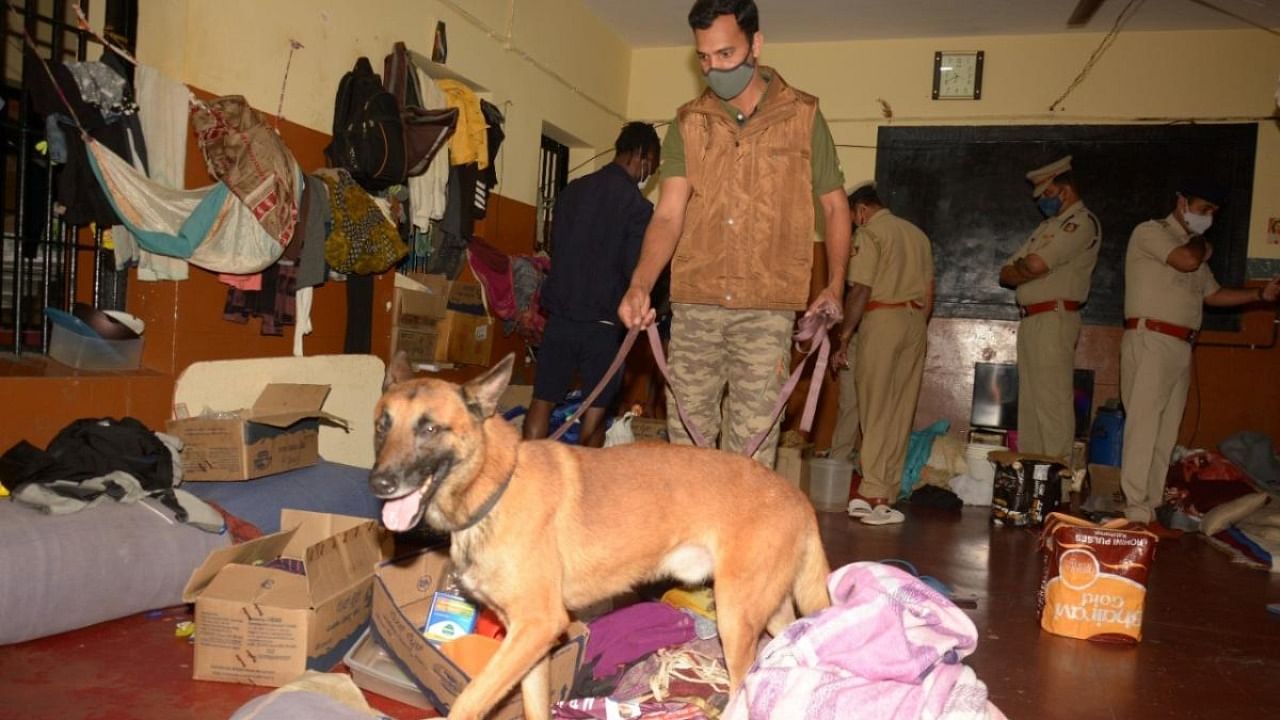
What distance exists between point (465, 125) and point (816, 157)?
4.13 meters

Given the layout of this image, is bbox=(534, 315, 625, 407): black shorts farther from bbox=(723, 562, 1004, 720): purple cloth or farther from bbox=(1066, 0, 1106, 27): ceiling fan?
bbox=(1066, 0, 1106, 27): ceiling fan

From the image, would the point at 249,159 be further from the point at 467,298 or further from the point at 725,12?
the point at 725,12

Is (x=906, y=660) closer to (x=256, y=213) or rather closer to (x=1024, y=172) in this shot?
(x=256, y=213)

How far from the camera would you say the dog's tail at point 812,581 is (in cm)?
287

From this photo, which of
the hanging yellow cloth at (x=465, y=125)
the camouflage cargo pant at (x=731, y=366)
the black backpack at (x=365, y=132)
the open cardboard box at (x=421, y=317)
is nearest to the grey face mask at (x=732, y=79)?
the camouflage cargo pant at (x=731, y=366)

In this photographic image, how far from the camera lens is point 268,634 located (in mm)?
2941

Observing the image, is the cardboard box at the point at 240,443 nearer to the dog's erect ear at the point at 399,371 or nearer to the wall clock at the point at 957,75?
the dog's erect ear at the point at 399,371

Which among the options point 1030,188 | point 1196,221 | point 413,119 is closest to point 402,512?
point 413,119

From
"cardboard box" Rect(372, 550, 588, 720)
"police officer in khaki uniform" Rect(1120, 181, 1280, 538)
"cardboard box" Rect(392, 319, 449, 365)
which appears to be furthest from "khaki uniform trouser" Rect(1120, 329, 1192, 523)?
"cardboard box" Rect(372, 550, 588, 720)

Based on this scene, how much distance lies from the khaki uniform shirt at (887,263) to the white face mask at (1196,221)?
75.7 inches

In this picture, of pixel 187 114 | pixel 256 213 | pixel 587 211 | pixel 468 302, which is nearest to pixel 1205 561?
pixel 587 211

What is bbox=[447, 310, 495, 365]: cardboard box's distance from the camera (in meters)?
6.90

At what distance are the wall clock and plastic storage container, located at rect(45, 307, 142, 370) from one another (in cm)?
827

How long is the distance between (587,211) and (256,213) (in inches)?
77.0
